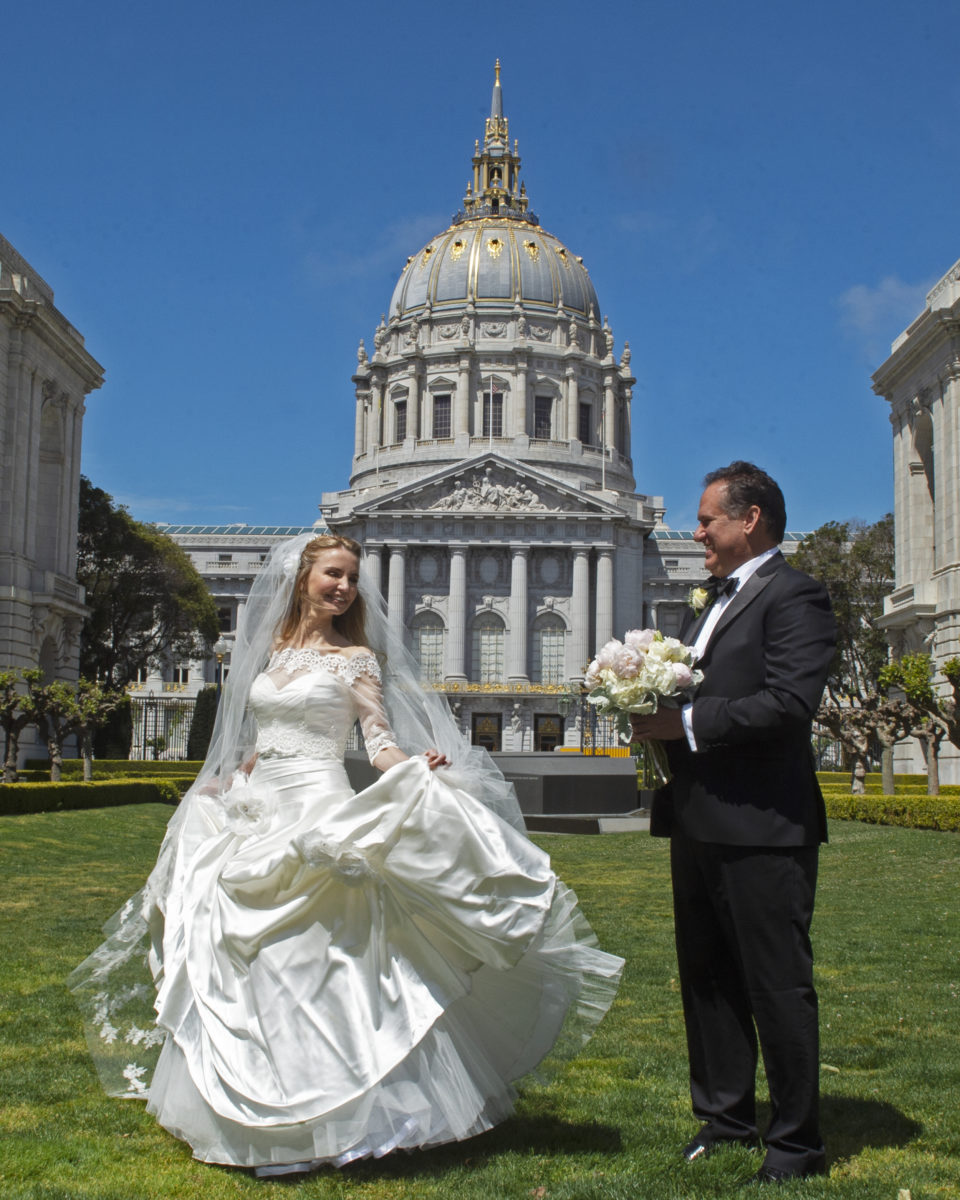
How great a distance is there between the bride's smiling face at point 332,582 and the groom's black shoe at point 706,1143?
9.21 ft

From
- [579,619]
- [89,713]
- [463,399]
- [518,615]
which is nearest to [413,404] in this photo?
[463,399]

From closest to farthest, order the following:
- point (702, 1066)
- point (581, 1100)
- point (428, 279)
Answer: point (702, 1066)
point (581, 1100)
point (428, 279)

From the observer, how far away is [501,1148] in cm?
522

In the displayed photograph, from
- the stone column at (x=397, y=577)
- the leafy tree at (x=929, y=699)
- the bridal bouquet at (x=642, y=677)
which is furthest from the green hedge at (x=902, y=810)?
the stone column at (x=397, y=577)

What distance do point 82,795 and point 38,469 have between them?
18.4m

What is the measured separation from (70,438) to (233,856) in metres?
42.5

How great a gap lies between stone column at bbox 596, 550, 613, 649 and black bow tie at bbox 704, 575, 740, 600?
63550mm

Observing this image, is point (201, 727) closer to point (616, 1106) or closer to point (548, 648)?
point (548, 648)

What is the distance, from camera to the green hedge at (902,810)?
22781 millimetres

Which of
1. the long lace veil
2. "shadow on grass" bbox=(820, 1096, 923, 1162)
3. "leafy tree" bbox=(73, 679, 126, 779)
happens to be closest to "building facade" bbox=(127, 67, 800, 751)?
"leafy tree" bbox=(73, 679, 126, 779)

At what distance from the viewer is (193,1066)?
5.13 m

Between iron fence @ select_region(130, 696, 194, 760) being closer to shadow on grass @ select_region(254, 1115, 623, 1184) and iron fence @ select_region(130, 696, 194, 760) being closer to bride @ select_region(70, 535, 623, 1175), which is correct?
bride @ select_region(70, 535, 623, 1175)

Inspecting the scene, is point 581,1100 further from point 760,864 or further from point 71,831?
point 71,831

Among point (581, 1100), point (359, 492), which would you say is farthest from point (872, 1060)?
point (359, 492)
